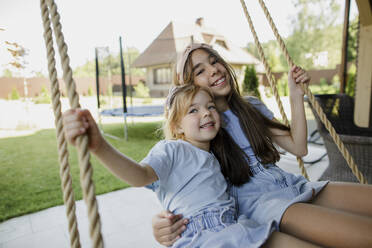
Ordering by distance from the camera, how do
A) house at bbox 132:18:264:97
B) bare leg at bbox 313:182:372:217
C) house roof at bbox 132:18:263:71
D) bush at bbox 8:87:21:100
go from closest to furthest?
bare leg at bbox 313:182:372:217, bush at bbox 8:87:21:100, house roof at bbox 132:18:263:71, house at bbox 132:18:264:97

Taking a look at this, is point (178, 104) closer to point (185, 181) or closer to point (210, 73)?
point (210, 73)

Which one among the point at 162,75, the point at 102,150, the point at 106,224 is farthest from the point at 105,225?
the point at 162,75

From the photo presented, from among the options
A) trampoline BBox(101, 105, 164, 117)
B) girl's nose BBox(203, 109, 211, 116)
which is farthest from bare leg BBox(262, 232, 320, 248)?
trampoline BBox(101, 105, 164, 117)

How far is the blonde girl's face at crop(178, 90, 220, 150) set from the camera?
1.14 metres

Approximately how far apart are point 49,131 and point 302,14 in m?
17.9

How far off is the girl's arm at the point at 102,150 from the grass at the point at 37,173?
1.17 meters

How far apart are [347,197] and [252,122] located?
0.53 meters

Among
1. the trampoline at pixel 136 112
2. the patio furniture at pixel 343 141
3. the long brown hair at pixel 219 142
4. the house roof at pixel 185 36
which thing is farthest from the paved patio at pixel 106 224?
the house roof at pixel 185 36

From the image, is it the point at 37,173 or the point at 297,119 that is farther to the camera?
the point at 37,173

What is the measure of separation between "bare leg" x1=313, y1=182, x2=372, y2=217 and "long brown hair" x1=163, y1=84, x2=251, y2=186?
1.10 feet

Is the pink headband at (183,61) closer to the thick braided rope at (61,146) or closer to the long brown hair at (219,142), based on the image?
the long brown hair at (219,142)

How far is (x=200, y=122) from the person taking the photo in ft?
3.75

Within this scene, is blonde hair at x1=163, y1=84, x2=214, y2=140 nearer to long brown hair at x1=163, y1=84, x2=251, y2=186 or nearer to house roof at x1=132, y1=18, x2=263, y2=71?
long brown hair at x1=163, y1=84, x2=251, y2=186

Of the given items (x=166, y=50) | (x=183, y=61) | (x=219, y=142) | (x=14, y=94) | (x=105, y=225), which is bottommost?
(x=105, y=225)
